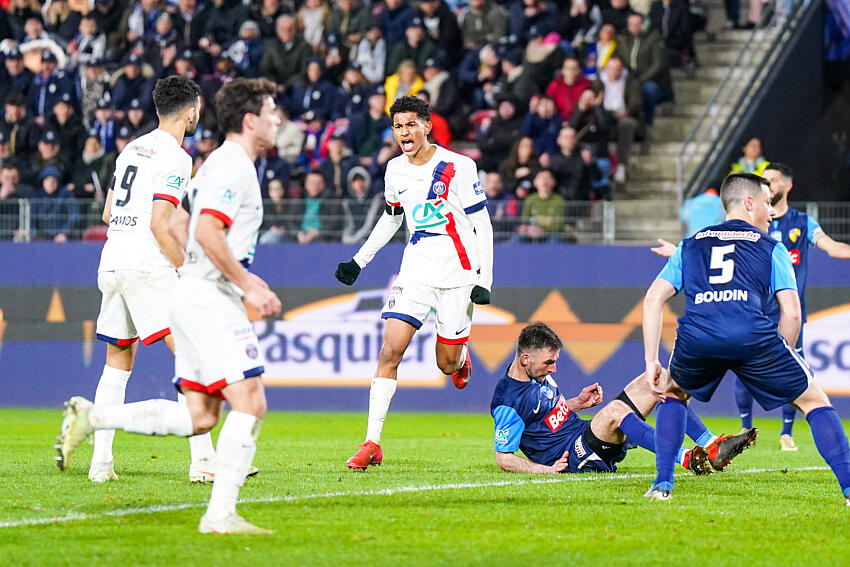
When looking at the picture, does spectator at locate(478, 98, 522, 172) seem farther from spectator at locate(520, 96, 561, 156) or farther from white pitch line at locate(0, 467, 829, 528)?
white pitch line at locate(0, 467, 829, 528)

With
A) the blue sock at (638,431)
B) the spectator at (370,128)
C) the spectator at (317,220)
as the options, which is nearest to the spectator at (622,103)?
the spectator at (370,128)

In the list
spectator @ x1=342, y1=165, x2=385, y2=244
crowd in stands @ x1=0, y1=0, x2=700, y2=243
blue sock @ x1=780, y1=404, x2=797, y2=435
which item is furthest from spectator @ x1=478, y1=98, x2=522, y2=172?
blue sock @ x1=780, y1=404, x2=797, y2=435

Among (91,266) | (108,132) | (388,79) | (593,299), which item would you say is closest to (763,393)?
(593,299)

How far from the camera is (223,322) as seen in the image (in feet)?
19.9

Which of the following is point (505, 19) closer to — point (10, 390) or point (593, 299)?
point (593, 299)

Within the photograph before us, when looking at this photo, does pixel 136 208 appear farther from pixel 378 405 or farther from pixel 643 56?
pixel 643 56

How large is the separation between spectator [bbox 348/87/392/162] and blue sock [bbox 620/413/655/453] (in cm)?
1053

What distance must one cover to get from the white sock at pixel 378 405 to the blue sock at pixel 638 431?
198 cm

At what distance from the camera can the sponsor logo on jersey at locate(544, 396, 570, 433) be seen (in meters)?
8.70

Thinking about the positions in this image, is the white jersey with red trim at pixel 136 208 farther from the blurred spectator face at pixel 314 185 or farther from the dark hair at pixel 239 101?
→ the blurred spectator face at pixel 314 185

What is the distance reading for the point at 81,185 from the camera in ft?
58.7

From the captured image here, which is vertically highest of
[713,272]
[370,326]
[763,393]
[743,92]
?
[743,92]

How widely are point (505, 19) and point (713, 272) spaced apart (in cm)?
1300

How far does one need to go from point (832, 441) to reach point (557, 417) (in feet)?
6.95
